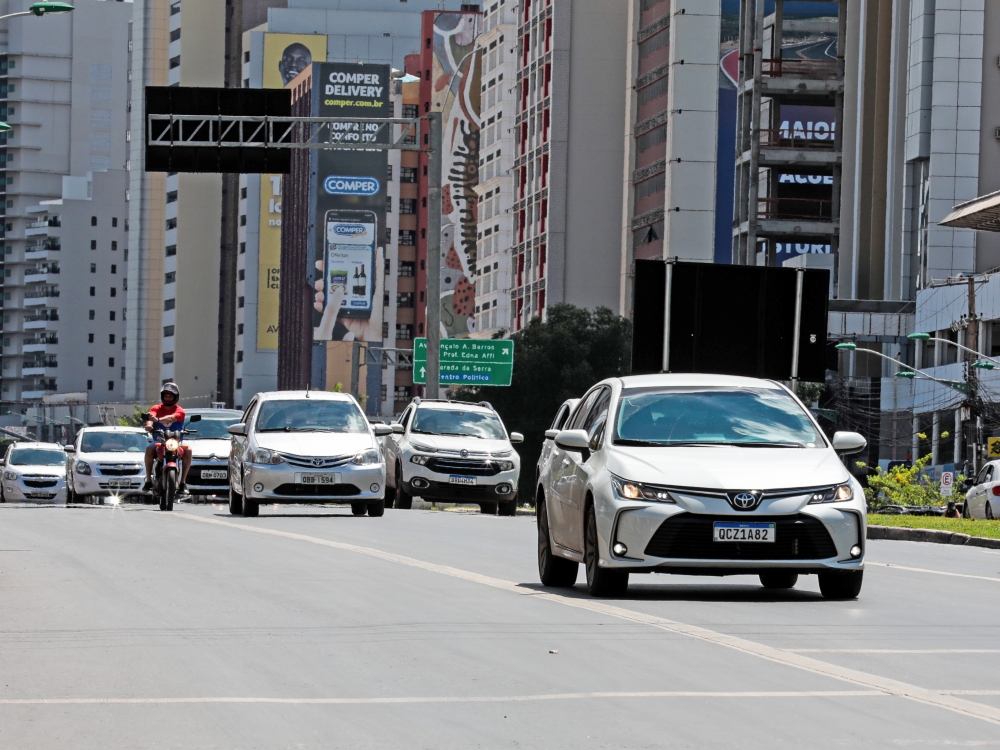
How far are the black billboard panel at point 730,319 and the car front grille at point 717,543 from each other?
1109 inches

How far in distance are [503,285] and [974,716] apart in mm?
135942

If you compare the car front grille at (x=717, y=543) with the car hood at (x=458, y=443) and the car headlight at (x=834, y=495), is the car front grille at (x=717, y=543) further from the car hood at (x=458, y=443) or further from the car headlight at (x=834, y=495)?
the car hood at (x=458, y=443)

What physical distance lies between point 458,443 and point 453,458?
47cm

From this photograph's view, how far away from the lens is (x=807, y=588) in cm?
1458

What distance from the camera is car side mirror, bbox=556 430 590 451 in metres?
13.6

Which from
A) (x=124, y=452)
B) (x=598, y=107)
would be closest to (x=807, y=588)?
(x=124, y=452)

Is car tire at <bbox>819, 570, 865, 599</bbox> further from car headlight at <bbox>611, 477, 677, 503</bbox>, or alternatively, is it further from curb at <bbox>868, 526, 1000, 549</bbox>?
curb at <bbox>868, 526, 1000, 549</bbox>

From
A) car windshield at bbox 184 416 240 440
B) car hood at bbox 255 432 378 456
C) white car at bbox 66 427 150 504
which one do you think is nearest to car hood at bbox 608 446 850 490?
car hood at bbox 255 432 378 456

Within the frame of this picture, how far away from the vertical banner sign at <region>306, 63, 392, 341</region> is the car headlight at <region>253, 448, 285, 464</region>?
5574 inches

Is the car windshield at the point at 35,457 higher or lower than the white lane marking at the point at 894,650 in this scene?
lower

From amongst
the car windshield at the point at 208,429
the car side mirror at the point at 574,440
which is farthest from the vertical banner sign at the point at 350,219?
the car side mirror at the point at 574,440

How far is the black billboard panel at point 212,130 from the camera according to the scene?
42.2m

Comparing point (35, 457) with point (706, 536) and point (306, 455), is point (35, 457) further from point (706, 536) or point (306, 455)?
point (706, 536)

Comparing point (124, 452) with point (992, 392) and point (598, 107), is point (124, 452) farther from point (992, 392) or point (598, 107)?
point (598, 107)
